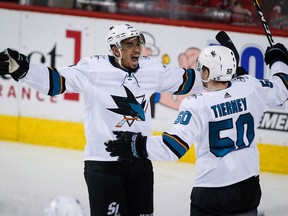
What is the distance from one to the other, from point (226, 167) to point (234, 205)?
176 mm

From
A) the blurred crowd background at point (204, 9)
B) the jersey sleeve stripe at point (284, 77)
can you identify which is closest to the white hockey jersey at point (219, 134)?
the jersey sleeve stripe at point (284, 77)

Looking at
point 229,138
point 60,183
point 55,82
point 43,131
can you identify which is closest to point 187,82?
point 55,82

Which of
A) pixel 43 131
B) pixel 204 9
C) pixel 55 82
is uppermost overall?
pixel 204 9

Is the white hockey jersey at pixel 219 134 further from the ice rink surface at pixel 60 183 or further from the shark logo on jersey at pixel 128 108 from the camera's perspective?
the ice rink surface at pixel 60 183

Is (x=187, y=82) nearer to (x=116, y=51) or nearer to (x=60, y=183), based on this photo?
(x=116, y=51)

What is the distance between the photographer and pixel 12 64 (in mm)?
4207

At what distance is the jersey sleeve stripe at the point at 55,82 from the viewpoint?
14.1 ft

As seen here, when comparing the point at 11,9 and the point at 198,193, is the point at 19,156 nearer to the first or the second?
the point at 11,9

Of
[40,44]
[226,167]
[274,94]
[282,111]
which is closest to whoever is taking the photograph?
[226,167]

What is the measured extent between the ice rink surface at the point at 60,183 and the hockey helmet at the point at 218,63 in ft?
6.76

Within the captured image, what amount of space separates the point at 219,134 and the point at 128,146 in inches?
16.1

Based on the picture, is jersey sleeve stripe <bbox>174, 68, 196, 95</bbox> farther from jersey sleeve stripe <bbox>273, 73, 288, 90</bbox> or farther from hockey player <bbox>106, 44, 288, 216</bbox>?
hockey player <bbox>106, 44, 288, 216</bbox>

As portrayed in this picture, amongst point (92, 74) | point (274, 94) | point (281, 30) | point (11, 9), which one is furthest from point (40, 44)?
point (274, 94)

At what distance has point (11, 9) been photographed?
24.8 feet
